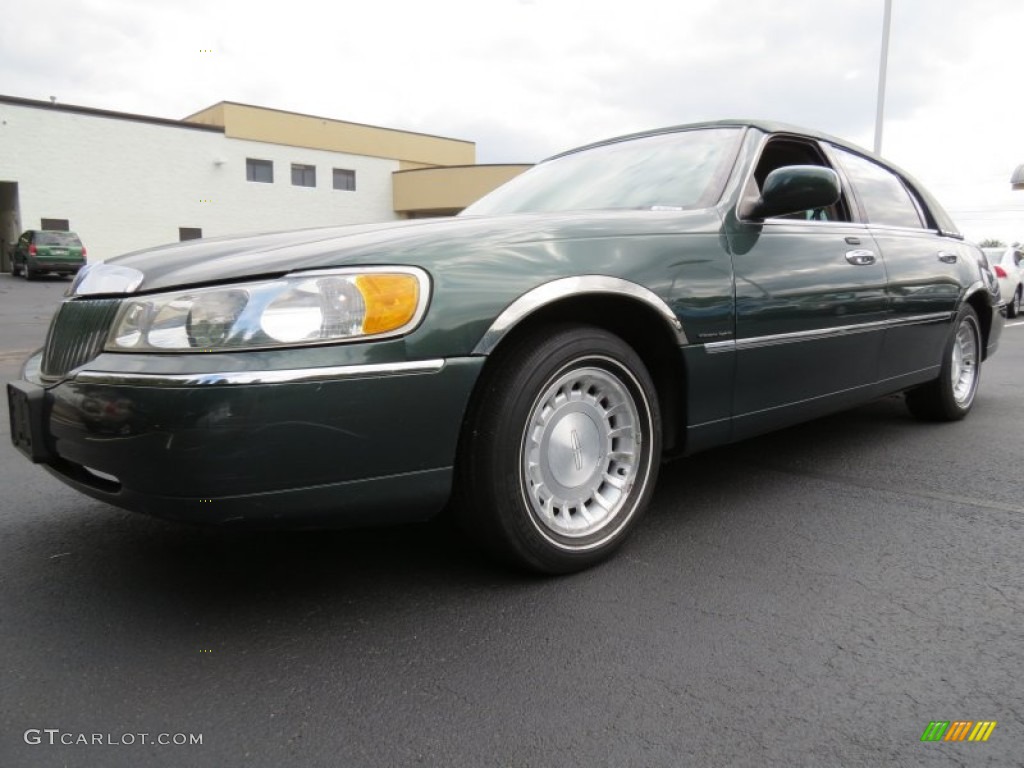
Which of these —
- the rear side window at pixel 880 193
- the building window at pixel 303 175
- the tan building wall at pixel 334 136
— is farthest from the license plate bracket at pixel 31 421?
the building window at pixel 303 175

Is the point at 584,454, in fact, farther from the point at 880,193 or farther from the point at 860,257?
the point at 880,193

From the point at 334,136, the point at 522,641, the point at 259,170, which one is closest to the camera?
the point at 522,641

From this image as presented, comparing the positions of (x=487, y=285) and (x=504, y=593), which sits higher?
(x=487, y=285)

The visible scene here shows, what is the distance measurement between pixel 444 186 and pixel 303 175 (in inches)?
249

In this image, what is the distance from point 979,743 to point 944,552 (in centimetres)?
113

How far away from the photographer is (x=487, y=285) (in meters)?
2.10

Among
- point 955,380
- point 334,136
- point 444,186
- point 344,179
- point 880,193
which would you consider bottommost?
point 955,380

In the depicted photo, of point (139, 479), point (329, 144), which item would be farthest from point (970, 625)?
point (329, 144)

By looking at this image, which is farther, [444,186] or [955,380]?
[444,186]

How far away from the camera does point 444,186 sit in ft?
113

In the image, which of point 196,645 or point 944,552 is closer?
point 196,645

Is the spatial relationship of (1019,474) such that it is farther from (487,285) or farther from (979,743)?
(487,285)

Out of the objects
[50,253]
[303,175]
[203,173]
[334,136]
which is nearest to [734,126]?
[50,253]

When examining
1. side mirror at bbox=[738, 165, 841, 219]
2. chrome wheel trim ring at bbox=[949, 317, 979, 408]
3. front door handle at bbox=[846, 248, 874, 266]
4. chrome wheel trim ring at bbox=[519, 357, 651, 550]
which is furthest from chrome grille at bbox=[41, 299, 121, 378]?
chrome wheel trim ring at bbox=[949, 317, 979, 408]
